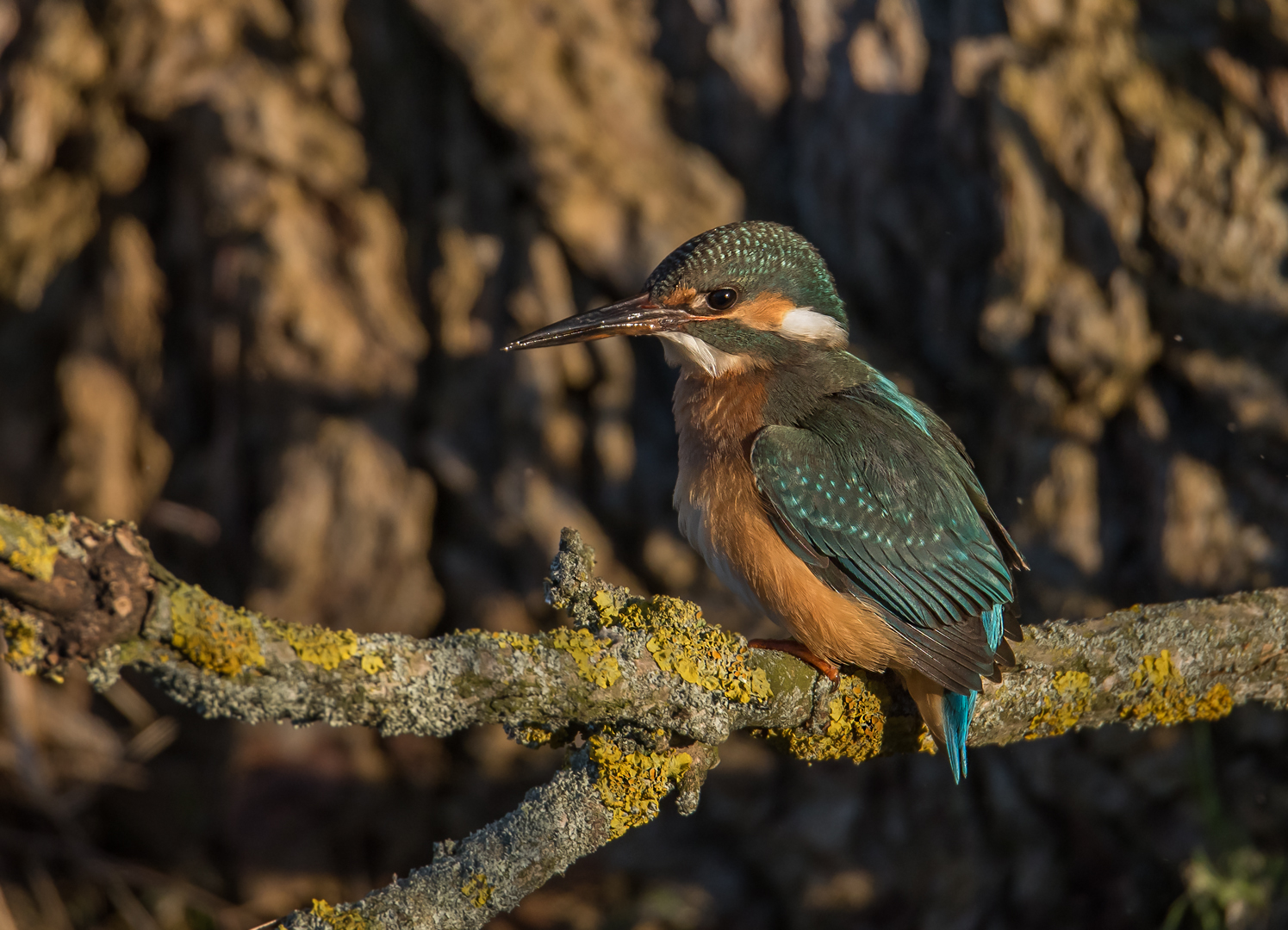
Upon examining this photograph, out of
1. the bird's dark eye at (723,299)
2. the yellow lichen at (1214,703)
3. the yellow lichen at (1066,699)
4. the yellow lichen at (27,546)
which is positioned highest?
the yellow lichen at (27,546)

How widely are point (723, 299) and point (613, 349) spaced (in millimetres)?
929

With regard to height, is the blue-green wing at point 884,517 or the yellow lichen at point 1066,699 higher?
the blue-green wing at point 884,517

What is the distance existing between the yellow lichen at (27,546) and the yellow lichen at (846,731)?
1.21 metres

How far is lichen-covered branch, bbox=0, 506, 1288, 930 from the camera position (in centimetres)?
125

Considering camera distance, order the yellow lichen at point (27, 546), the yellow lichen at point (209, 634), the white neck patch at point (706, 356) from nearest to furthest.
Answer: the yellow lichen at point (27, 546)
the yellow lichen at point (209, 634)
the white neck patch at point (706, 356)

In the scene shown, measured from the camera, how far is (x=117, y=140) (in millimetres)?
3367

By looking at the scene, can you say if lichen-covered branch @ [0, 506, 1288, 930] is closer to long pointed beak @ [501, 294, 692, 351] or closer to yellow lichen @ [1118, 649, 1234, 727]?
yellow lichen @ [1118, 649, 1234, 727]

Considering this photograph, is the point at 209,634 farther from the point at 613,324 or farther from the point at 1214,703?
the point at 1214,703

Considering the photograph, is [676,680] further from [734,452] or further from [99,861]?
[99,861]

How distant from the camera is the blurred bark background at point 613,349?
9.97 ft

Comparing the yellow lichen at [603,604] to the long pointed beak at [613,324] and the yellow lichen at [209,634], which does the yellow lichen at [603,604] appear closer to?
the yellow lichen at [209,634]

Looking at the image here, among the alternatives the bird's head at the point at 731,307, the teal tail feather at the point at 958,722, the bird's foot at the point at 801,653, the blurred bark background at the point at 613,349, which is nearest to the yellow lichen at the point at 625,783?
the bird's foot at the point at 801,653

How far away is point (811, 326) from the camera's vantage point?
99.0 inches

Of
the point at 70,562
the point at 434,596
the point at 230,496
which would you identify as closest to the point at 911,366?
the point at 434,596
